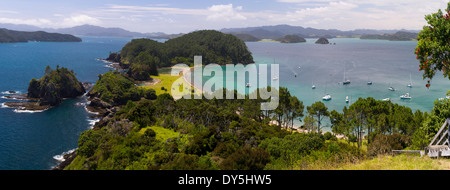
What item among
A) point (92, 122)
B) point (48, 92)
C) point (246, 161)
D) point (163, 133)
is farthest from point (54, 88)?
point (246, 161)

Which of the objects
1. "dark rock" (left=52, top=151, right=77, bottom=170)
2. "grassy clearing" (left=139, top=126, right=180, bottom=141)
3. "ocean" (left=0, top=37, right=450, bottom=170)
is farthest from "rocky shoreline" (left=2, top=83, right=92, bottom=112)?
"grassy clearing" (left=139, top=126, right=180, bottom=141)

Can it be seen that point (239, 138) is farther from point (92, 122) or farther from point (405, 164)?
point (92, 122)

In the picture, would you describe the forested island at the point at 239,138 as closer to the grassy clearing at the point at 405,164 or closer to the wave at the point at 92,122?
the grassy clearing at the point at 405,164

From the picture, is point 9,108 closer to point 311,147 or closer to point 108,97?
point 108,97

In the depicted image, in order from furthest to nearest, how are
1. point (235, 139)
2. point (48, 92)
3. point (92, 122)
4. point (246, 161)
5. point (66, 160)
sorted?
point (48, 92)
point (92, 122)
point (66, 160)
point (235, 139)
point (246, 161)

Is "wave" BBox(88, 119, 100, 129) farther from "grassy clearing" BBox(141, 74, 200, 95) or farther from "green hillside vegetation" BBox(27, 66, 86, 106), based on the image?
"grassy clearing" BBox(141, 74, 200, 95)
